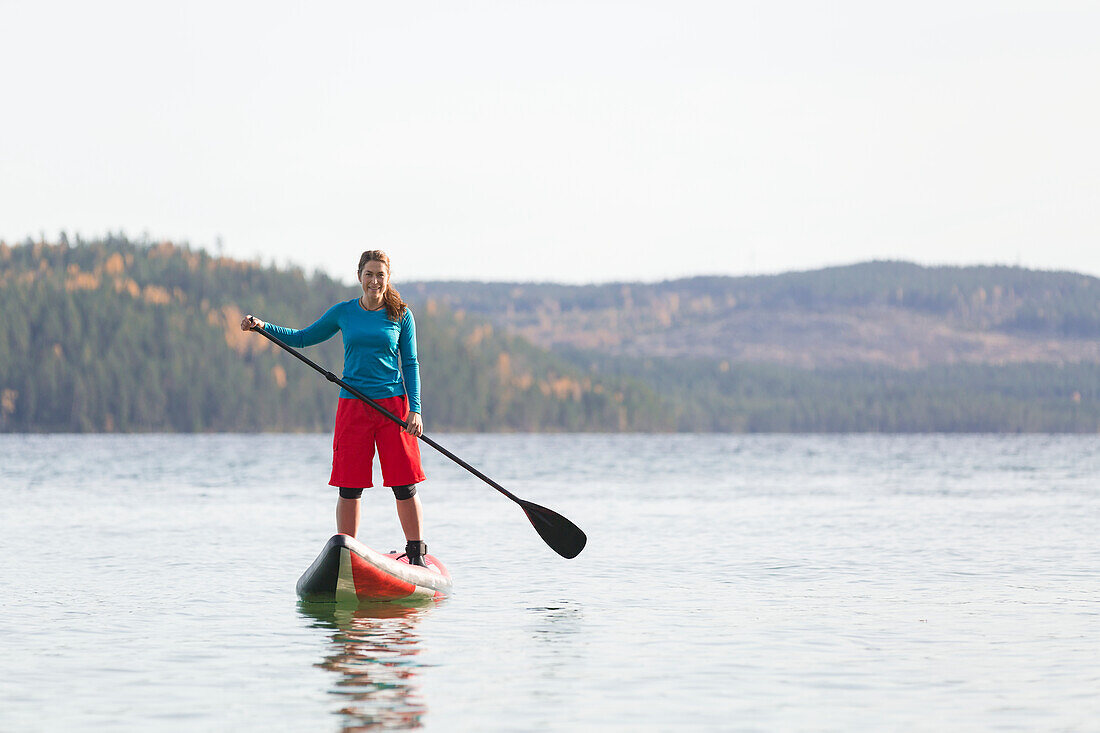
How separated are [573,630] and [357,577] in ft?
7.29

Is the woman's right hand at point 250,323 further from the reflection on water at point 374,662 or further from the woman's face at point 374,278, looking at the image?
the reflection on water at point 374,662

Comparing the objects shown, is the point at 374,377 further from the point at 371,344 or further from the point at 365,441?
the point at 365,441

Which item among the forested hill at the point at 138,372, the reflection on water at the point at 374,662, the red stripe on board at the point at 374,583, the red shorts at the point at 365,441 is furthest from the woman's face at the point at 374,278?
the forested hill at the point at 138,372

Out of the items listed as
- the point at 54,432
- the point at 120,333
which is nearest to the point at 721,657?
the point at 54,432

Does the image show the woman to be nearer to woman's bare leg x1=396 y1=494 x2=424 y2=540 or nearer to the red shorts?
the red shorts

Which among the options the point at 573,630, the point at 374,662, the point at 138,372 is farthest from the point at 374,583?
the point at 138,372

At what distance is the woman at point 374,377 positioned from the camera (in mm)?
14078

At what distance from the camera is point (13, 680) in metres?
10.5

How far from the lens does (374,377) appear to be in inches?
558

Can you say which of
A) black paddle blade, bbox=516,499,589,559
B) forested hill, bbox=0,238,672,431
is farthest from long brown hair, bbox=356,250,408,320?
forested hill, bbox=0,238,672,431

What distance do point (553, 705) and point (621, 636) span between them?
Result: 310cm

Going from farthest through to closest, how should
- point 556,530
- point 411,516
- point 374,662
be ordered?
point 556,530, point 411,516, point 374,662

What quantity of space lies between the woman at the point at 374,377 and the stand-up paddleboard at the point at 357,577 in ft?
1.69

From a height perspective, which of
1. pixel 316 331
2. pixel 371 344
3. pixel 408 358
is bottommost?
pixel 408 358
